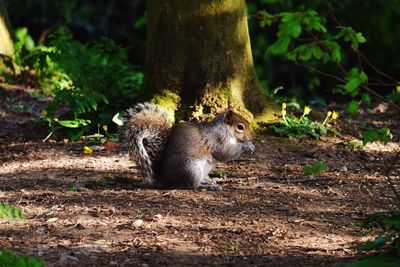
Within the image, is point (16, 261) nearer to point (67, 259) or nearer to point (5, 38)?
point (67, 259)

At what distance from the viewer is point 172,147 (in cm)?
533

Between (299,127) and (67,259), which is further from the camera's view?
(299,127)

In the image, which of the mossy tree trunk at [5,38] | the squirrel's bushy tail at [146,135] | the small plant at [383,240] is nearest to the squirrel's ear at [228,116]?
the squirrel's bushy tail at [146,135]

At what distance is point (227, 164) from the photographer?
6.02 metres

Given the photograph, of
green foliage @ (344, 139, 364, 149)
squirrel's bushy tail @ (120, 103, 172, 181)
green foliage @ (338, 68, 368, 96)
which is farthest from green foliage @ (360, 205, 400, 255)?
green foliage @ (344, 139, 364, 149)

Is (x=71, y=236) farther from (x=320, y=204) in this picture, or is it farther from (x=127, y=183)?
(x=320, y=204)

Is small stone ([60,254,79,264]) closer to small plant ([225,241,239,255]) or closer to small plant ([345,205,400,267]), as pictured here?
small plant ([225,241,239,255])

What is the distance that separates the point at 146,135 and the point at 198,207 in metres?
0.69

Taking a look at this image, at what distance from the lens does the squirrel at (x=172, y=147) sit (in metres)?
5.22

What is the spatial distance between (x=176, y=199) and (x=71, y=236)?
966mm

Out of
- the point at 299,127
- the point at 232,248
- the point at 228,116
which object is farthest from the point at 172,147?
the point at 299,127

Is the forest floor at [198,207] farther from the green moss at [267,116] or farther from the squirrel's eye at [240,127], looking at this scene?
the squirrel's eye at [240,127]

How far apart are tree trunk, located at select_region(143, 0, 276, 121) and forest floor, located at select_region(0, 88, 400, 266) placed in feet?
1.79

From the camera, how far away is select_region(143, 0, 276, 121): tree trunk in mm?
6156
